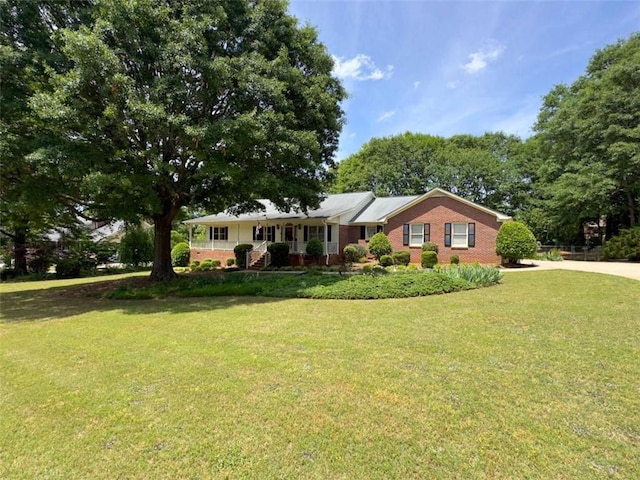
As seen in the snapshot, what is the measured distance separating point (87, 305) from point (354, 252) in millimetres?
15679

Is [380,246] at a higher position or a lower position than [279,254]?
higher

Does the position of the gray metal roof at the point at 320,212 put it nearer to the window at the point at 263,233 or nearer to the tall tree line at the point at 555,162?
the window at the point at 263,233

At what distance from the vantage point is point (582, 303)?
9258 millimetres

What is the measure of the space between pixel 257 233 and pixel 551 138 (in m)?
25.8

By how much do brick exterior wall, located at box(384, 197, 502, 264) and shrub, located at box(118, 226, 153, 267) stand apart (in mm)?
17994

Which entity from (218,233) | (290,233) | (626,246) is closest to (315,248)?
(290,233)

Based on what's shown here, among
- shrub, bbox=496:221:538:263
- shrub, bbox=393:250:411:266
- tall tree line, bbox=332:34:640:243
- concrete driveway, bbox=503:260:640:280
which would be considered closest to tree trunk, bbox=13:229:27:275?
tall tree line, bbox=332:34:640:243

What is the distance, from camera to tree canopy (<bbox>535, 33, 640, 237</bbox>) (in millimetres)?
24656

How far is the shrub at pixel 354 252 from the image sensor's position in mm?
23328

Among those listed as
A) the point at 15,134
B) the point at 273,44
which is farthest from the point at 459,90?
the point at 15,134

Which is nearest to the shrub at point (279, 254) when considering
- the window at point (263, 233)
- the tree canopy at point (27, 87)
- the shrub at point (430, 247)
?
the window at point (263, 233)

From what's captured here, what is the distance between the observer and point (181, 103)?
10.6 m

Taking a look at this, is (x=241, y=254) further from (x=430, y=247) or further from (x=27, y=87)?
(x=27, y=87)

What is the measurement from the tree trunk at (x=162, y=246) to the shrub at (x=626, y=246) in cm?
2788
